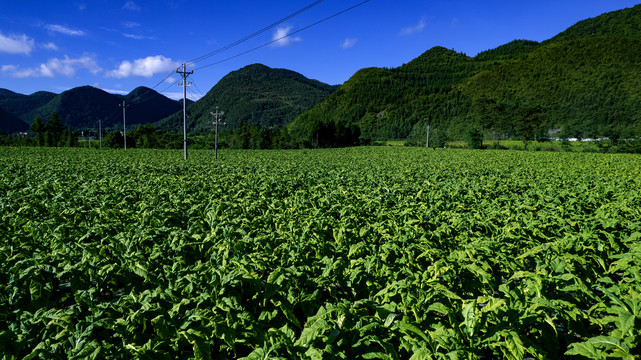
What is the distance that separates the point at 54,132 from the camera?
101m

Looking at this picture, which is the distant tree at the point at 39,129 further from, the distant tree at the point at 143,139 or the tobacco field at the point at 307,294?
the tobacco field at the point at 307,294

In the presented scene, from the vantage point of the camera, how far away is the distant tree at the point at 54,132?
98.4m

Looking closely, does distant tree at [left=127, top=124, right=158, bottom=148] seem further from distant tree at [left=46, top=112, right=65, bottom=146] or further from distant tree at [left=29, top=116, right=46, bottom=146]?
distant tree at [left=29, top=116, right=46, bottom=146]

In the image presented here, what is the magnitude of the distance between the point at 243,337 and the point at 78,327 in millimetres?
1366

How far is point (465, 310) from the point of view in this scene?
2697 mm

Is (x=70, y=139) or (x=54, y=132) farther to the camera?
(x=54, y=132)

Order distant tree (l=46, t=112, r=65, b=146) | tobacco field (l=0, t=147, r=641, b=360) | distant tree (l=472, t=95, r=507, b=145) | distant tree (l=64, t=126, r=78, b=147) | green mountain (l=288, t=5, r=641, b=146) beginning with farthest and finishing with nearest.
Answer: distant tree (l=46, t=112, r=65, b=146), distant tree (l=64, t=126, r=78, b=147), green mountain (l=288, t=5, r=641, b=146), distant tree (l=472, t=95, r=507, b=145), tobacco field (l=0, t=147, r=641, b=360)

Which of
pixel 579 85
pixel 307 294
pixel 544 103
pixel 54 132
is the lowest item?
pixel 307 294

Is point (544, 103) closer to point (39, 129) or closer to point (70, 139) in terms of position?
point (70, 139)

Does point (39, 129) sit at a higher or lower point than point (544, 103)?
lower

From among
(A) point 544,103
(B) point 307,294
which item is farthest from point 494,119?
(B) point 307,294

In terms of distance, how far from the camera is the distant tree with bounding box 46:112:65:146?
9844 centimetres

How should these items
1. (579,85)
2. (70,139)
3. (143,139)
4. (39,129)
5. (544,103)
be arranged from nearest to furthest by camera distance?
(143,139) < (70,139) < (39,129) < (544,103) < (579,85)

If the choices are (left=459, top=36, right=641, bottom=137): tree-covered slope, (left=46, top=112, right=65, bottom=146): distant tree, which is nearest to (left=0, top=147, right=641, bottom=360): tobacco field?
(left=459, top=36, right=641, bottom=137): tree-covered slope
